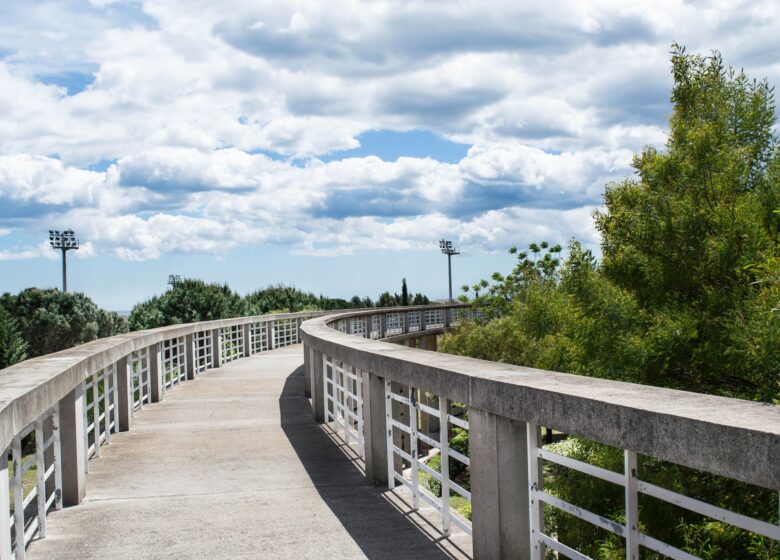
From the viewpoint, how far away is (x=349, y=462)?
30.3ft

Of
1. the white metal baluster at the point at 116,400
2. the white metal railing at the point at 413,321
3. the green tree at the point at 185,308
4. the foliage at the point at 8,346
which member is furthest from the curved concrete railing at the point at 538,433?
the green tree at the point at 185,308

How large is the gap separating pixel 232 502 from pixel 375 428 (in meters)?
1.40

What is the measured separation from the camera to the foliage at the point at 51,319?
45219mm

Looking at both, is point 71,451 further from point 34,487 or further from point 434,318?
point 434,318

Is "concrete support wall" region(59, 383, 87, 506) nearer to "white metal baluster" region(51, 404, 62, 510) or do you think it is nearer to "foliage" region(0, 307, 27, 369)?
"white metal baluster" region(51, 404, 62, 510)

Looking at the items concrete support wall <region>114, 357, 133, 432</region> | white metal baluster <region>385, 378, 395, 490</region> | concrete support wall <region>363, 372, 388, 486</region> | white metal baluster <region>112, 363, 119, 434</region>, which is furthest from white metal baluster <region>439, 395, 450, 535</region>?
concrete support wall <region>114, 357, 133, 432</region>

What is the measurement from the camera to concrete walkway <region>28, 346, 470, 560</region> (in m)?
6.05

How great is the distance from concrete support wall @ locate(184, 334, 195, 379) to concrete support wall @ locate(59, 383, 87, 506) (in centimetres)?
1024

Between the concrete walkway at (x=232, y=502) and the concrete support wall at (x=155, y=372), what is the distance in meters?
1.73

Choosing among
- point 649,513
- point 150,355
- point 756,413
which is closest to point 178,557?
point 756,413

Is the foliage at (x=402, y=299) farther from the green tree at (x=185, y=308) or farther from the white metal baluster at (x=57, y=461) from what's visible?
the white metal baluster at (x=57, y=461)

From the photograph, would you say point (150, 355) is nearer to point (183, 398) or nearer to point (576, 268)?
point (183, 398)

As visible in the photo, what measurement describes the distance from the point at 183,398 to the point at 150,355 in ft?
3.57

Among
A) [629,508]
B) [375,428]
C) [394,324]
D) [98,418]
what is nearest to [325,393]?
[98,418]
